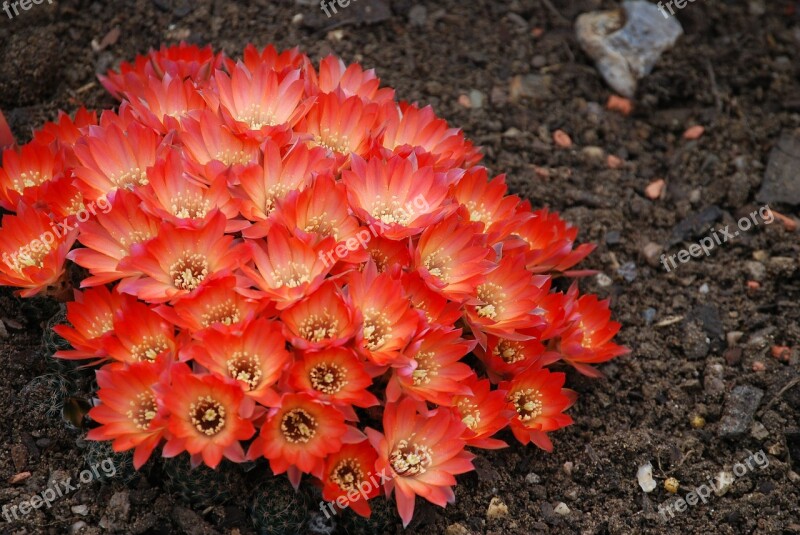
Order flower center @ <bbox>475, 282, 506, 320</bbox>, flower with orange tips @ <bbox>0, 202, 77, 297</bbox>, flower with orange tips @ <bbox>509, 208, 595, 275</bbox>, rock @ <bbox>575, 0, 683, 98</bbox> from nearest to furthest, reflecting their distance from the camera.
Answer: flower with orange tips @ <bbox>0, 202, 77, 297</bbox>
flower center @ <bbox>475, 282, 506, 320</bbox>
flower with orange tips @ <bbox>509, 208, 595, 275</bbox>
rock @ <bbox>575, 0, 683, 98</bbox>

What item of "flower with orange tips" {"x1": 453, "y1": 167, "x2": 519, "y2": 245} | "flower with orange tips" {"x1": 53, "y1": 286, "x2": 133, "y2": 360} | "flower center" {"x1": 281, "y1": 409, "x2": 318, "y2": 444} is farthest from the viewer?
"flower with orange tips" {"x1": 453, "y1": 167, "x2": 519, "y2": 245}

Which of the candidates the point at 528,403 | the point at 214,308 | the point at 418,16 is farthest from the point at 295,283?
the point at 418,16

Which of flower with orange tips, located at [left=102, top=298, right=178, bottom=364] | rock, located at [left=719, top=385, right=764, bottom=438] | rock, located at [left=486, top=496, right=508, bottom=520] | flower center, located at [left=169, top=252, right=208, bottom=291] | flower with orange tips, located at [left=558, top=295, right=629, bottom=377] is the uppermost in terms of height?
flower center, located at [left=169, top=252, right=208, bottom=291]

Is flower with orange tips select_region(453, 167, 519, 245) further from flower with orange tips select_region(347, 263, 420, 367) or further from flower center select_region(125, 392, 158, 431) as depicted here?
flower center select_region(125, 392, 158, 431)

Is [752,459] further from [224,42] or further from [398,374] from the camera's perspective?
[224,42]

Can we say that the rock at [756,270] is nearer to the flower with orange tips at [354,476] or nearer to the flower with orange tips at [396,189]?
the flower with orange tips at [396,189]

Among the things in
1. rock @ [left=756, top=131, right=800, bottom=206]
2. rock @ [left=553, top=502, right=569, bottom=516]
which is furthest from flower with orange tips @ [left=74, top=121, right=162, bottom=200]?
rock @ [left=756, top=131, right=800, bottom=206]
